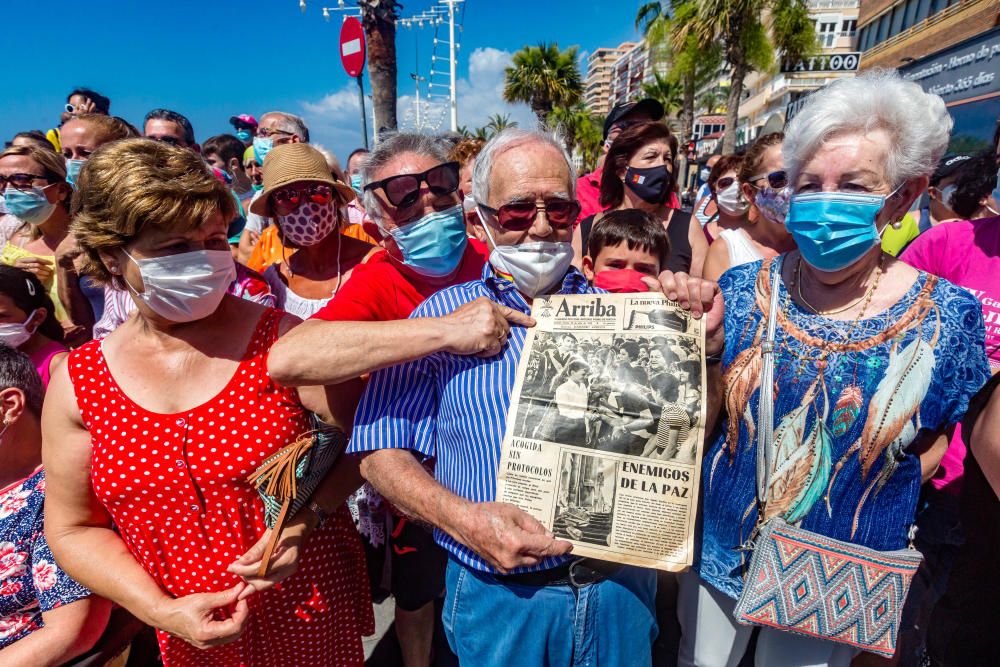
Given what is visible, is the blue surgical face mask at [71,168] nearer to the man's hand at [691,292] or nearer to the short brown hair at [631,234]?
the short brown hair at [631,234]

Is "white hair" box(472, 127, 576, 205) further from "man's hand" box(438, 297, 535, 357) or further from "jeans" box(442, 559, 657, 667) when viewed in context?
"jeans" box(442, 559, 657, 667)

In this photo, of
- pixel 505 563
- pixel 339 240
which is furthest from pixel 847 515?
pixel 339 240

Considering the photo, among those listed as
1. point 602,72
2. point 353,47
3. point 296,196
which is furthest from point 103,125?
point 602,72

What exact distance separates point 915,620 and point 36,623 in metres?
3.69

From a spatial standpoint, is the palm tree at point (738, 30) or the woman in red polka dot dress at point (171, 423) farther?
the palm tree at point (738, 30)

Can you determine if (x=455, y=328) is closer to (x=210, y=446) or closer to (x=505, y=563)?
(x=505, y=563)

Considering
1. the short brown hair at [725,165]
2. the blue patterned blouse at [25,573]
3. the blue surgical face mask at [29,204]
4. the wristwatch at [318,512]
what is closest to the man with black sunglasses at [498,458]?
the wristwatch at [318,512]

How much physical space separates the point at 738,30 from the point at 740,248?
25.8m

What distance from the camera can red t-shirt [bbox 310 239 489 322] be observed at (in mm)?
1603

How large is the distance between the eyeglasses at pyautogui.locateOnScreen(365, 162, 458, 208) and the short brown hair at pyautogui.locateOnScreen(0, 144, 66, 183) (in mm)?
2728

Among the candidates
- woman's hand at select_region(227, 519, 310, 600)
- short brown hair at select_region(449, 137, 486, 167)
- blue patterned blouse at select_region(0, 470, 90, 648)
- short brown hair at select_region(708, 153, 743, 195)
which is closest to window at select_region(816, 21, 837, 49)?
short brown hair at select_region(708, 153, 743, 195)

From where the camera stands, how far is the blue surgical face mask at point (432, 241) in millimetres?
1970

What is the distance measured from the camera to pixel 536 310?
139cm

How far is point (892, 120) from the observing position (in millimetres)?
1439
